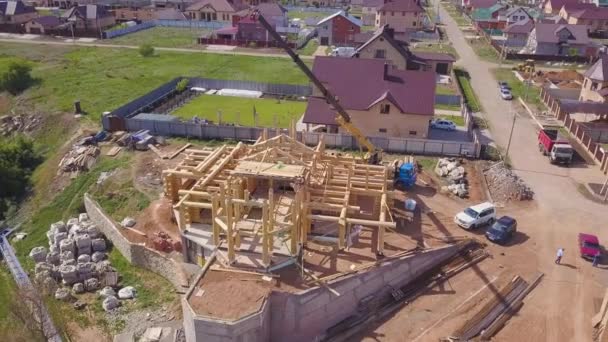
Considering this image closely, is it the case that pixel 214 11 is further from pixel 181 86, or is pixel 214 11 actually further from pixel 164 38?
pixel 181 86

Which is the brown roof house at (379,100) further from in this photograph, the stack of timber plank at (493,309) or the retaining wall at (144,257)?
the stack of timber plank at (493,309)

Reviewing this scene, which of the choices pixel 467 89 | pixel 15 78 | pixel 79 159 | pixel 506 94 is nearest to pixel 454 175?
pixel 506 94

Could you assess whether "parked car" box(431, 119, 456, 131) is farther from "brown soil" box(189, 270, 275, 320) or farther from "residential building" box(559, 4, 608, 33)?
"residential building" box(559, 4, 608, 33)

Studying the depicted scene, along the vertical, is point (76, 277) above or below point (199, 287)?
below

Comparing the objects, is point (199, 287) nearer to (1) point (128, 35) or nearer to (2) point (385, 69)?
(2) point (385, 69)

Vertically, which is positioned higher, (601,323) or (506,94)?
(506,94)

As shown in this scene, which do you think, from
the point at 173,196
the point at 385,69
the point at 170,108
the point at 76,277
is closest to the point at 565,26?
the point at 385,69
